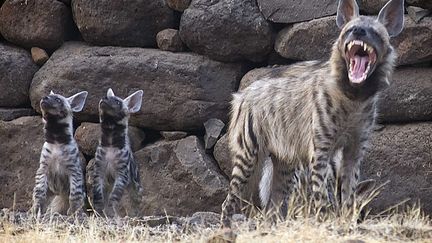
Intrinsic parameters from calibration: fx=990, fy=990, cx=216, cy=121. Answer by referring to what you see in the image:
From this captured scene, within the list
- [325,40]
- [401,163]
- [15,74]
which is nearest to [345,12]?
[325,40]

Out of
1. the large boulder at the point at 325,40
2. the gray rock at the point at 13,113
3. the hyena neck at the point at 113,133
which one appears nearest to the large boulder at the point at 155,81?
the gray rock at the point at 13,113

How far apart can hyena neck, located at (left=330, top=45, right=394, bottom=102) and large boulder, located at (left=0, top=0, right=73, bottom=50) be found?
3329 mm

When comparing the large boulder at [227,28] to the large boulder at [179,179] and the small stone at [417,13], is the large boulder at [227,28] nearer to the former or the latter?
the large boulder at [179,179]

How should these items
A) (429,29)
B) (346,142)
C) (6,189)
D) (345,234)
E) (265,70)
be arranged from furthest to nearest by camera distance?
(6,189)
(265,70)
(429,29)
(346,142)
(345,234)

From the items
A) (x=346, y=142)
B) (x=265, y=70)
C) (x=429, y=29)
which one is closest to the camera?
(x=346, y=142)

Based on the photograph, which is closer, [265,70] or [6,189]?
[265,70]

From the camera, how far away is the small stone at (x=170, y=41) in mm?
9180

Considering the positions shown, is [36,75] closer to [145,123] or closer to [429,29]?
[145,123]

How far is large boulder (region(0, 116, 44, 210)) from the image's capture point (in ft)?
30.9

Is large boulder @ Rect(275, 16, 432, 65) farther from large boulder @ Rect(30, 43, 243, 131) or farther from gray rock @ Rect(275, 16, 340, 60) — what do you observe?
large boulder @ Rect(30, 43, 243, 131)

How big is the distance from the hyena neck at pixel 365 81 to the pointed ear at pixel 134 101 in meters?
2.09

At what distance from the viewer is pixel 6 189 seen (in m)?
9.46

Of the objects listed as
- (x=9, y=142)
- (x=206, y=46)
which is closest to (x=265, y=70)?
(x=206, y=46)

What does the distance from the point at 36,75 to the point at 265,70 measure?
7.38 feet
